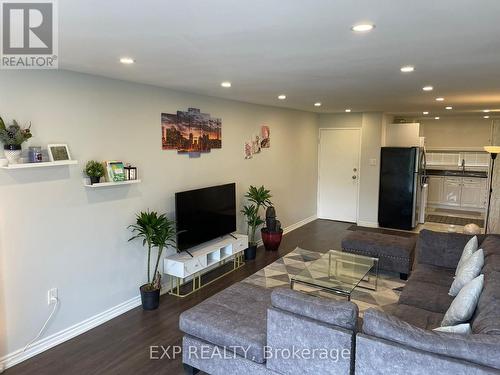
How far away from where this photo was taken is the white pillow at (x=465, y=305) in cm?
235

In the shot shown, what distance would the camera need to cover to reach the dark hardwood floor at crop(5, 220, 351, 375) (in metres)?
2.81

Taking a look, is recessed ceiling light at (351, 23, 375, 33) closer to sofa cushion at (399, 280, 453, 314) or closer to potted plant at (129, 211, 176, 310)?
sofa cushion at (399, 280, 453, 314)

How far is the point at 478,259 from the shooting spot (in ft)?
10.1

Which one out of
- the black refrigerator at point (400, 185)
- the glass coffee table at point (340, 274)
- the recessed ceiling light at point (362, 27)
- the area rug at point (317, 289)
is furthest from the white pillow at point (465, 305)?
the black refrigerator at point (400, 185)

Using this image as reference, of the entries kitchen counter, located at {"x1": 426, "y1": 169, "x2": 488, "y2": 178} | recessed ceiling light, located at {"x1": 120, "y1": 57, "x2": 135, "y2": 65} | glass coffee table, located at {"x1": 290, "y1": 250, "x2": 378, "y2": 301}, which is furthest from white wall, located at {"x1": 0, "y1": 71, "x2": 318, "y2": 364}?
kitchen counter, located at {"x1": 426, "y1": 169, "x2": 488, "y2": 178}

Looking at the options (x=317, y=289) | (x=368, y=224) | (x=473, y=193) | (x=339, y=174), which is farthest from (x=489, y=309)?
(x=473, y=193)

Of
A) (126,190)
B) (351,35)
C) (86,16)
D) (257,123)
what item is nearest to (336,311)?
(351,35)

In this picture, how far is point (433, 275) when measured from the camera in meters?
3.66

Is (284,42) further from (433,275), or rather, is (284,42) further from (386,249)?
(386,249)

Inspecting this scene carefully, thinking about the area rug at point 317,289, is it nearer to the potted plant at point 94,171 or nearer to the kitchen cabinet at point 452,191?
the potted plant at point 94,171

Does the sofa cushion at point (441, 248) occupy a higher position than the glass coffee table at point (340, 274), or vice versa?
the sofa cushion at point (441, 248)

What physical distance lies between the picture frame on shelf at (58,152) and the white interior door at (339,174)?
5.96 m

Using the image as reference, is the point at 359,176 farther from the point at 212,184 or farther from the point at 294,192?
the point at 212,184

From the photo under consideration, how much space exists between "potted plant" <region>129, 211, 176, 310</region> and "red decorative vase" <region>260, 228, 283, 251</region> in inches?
83.4
